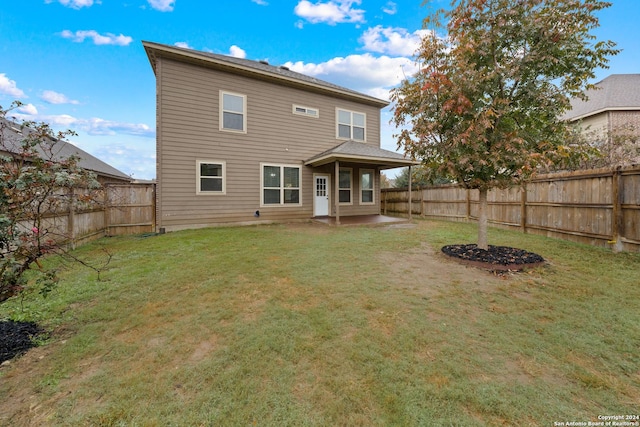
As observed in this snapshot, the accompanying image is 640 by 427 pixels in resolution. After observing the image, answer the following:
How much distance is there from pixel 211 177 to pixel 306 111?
5118mm

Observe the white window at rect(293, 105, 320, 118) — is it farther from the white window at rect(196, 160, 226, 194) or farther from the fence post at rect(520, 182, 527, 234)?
the fence post at rect(520, 182, 527, 234)

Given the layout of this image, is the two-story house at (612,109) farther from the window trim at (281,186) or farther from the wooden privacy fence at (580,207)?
the window trim at (281,186)

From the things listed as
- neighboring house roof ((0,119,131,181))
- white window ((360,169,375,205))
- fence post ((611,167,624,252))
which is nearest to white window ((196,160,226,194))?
neighboring house roof ((0,119,131,181))

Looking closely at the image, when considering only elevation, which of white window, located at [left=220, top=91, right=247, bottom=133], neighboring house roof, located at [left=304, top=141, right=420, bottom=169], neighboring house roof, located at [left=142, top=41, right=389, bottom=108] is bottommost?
neighboring house roof, located at [left=304, top=141, right=420, bottom=169]

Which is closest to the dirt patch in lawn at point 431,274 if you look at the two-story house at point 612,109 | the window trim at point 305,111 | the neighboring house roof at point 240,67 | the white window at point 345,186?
the white window at point 345,186

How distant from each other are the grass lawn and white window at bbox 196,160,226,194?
17.2 ft

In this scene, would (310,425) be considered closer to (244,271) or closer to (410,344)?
(410,344)

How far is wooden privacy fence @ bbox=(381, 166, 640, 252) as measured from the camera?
5422 mm

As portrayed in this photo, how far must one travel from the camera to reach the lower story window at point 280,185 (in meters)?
10.6

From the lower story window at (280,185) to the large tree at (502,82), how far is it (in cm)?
651

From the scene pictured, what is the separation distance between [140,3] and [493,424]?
46.8ft

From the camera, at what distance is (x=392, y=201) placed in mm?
15375

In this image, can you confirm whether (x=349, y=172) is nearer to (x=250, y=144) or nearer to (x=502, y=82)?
(x=250, y=144)

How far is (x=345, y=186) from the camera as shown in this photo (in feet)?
40.2
